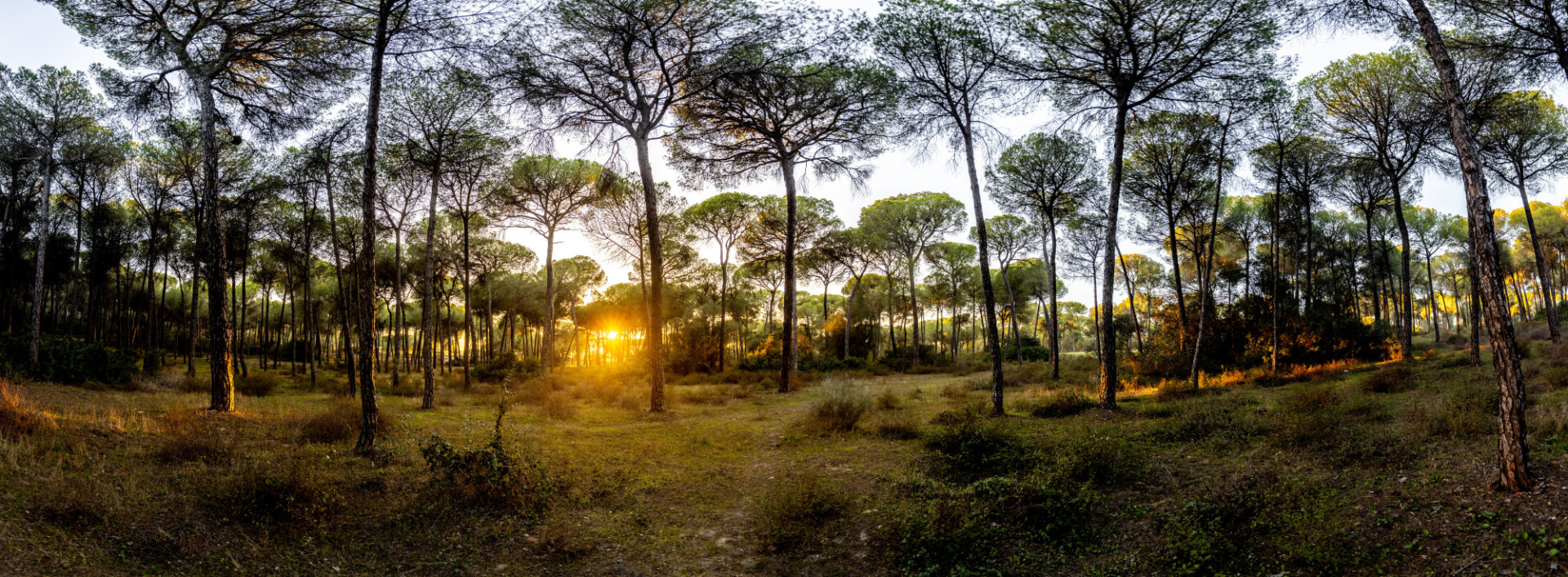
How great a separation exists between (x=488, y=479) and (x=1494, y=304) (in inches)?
371

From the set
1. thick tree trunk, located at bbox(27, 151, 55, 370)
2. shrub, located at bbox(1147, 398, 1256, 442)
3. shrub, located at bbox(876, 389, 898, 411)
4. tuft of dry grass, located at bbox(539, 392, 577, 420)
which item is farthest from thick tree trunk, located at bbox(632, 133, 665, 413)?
thick tree trunk, located at bbox(27, 151, 55, 370)

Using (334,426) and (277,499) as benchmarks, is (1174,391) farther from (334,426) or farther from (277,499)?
(334,426)

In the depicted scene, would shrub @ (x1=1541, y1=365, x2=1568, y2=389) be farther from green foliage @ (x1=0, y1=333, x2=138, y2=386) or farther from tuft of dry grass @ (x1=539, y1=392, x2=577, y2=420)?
green foliage @ (x1=0, y1=333, x2=138, y2=386)

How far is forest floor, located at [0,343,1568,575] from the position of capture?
4336 millimetres

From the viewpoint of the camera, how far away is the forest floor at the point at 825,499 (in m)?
4.34

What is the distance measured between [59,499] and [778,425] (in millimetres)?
9066

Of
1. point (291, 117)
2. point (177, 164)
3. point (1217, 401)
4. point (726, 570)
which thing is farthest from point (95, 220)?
point (1217, 401)

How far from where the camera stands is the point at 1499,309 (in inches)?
185

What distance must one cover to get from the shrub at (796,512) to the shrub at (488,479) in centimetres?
243

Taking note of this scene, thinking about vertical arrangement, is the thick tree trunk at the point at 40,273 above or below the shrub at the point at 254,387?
above

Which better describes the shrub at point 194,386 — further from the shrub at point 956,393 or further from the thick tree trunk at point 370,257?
the shrub at point 956,393

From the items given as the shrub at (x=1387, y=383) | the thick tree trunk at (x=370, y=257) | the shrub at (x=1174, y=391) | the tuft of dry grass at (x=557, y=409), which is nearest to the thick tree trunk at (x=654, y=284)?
the tuft of dry grass at (x=557, y=409)

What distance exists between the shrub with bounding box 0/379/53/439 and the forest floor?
47 millimetres

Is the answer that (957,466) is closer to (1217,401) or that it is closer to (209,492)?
(1217,401)
